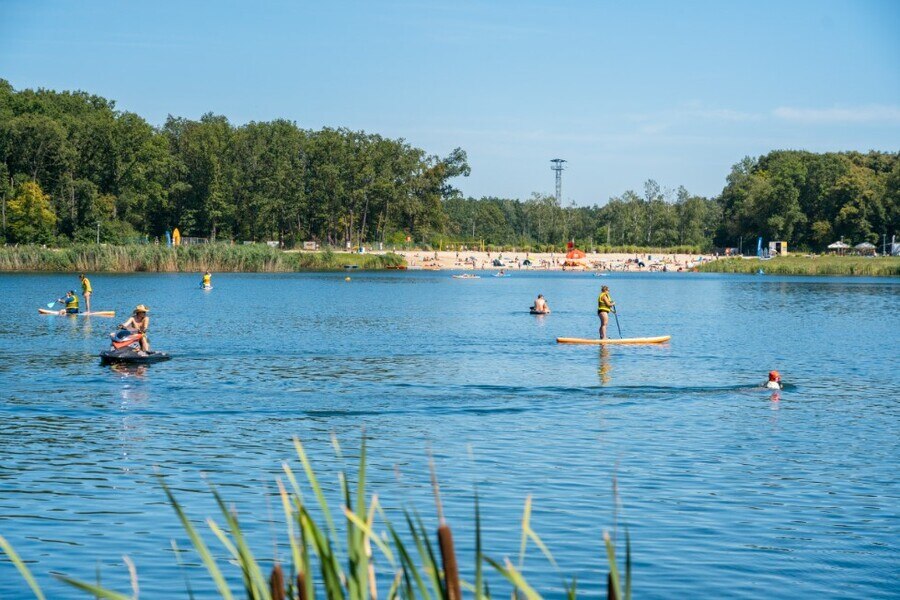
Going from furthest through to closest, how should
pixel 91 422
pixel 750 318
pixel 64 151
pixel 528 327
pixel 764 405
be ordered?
pixel 64 151
pixel 750 318
pixel 528 327
pixel 764 405
pixel 91 422

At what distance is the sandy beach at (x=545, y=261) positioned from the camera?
15888 cm

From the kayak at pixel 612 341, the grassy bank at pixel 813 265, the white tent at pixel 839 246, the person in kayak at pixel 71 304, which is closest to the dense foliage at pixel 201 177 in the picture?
the grassy bank at pixel 813 265

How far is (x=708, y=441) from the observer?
21047mm

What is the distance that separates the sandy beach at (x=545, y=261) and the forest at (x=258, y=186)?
22.1 ft

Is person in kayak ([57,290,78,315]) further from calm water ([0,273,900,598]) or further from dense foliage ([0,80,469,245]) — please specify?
dense foliage ([0,80,469,245])

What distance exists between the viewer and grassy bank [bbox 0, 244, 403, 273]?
339 feet

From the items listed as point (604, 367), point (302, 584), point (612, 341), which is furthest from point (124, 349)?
point (302, 584)

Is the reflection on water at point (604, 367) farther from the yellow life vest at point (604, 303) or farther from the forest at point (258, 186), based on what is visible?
the forest at point (258, 186)

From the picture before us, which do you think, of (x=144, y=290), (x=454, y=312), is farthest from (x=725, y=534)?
(x=144, y=290)

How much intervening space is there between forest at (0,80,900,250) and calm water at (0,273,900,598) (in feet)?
266

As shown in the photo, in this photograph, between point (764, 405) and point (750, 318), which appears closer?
point (764, 405)

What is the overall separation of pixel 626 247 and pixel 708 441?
526 feet

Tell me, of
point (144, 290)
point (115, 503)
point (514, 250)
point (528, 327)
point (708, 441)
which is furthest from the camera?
point (514, 250)

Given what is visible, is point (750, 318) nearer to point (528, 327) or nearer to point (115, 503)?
point (528, 327)
